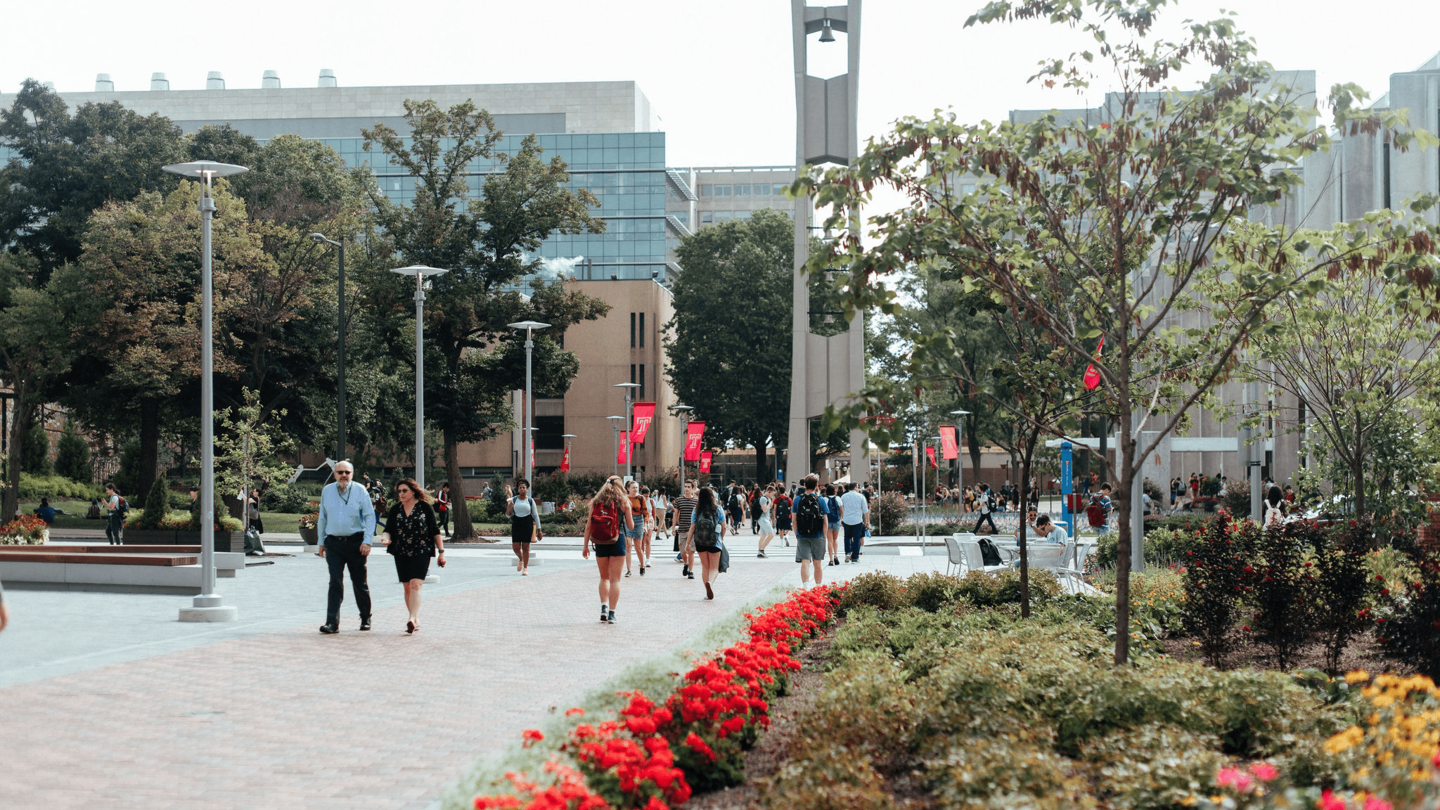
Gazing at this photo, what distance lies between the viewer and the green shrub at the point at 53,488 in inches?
2014

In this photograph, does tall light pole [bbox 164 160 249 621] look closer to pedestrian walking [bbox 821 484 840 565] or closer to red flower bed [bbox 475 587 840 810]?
red flower bed [bbox 475 587 840 810]

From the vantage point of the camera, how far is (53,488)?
53375 millimetres

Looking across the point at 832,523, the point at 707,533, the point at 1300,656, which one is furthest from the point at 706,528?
the point at 1300,656

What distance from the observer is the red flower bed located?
14.9 ft

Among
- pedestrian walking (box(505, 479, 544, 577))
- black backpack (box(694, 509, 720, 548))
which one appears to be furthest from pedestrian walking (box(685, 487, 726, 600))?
pedestrian walking (box(505, 479, 544, 577))

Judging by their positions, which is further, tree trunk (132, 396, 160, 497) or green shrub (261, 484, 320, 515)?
green shrub (261, 484, 320, 515)

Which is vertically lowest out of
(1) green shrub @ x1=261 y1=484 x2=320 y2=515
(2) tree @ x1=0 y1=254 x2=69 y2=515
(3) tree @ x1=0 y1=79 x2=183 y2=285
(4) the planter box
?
(1) green shrub @ x1=261 y1=484 x2=320 y2=515

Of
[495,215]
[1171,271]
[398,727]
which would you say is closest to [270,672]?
[398,727]

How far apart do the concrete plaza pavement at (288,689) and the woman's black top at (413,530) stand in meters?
0.93

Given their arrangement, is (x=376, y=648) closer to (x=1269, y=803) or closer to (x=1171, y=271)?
(x=1171, y=271)

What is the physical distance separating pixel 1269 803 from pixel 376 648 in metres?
9.53

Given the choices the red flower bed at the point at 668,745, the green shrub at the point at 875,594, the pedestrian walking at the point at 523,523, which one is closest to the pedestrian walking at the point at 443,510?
the pedestrian walking at the point at 523,523

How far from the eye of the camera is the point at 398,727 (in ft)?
25.7

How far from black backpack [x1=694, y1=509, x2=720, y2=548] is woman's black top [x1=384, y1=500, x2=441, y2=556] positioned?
4485 millimetres
